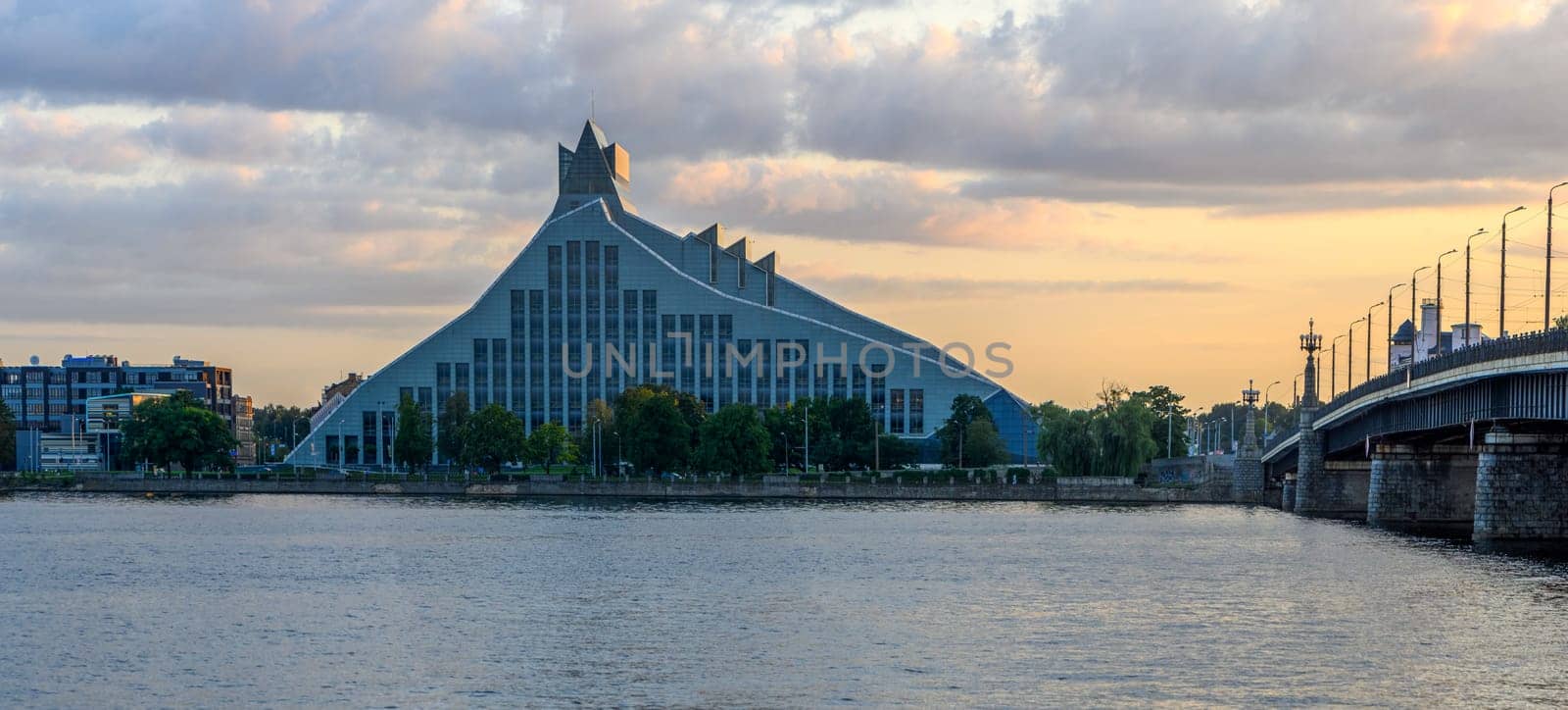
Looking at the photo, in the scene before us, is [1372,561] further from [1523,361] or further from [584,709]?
[584,709]

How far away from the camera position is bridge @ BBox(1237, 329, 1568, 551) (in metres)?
76.8

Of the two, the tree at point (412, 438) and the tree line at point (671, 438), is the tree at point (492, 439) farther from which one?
the tree at point (412, 438)

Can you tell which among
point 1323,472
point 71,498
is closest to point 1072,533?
point 1323,472

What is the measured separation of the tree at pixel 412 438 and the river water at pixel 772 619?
252ft

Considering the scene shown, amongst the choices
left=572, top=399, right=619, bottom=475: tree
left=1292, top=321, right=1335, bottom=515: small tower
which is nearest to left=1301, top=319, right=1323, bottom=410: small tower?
left=1292, top=321, right=1335, bottom=515: small tower

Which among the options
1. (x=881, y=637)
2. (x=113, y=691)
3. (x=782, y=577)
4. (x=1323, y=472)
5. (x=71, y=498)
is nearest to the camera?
(x=113, y=691)

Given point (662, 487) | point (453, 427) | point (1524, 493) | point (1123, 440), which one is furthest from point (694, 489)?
point (1524, 493)

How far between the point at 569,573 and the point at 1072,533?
1456 inches

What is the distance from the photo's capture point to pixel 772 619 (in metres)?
57.9

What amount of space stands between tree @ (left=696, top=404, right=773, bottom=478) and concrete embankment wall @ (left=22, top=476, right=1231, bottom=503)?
2.60 meters

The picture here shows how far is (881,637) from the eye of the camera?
174 ft

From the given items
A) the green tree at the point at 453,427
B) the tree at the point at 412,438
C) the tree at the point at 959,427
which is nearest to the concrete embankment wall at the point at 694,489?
the tree at the point at 412,438

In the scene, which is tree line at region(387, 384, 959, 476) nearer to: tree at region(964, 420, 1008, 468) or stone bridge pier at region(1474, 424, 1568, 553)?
tree at region(964, 420, 1008, 468)

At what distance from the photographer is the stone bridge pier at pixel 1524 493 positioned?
3349 inches
